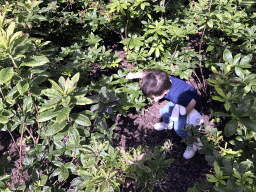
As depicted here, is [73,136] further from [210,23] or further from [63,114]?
[210,23]

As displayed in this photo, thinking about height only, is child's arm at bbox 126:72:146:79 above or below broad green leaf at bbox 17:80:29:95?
below

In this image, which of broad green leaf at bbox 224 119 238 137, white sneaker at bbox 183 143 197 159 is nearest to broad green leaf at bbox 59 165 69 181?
broad green leaf at bbox 224 119 238 137

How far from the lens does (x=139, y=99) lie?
2742 mm

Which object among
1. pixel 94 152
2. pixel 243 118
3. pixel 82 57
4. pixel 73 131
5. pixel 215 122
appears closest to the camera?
pixel 243 118

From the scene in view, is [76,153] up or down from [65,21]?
down

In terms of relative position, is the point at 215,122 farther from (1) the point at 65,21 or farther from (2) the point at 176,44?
(1) the point at 65,21

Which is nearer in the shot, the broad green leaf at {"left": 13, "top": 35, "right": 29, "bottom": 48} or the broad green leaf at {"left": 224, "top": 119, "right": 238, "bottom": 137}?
the broad green leaf at {"left": 224, "top": 119, "right": 238, "bottom": 137}

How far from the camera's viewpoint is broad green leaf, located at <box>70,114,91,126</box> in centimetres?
136

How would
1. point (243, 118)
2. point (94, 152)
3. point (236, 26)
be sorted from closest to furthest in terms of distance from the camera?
point (243, 118) → point (94, 152) → point (236, 26)

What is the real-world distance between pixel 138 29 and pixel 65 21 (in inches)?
54.8

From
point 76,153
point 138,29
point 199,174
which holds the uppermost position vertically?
point 138,29

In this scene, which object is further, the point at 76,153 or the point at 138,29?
the point at 138,29

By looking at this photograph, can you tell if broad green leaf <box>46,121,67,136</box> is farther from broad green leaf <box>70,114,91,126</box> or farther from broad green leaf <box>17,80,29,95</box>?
broad green leaf <box>17,80,29,95</box>

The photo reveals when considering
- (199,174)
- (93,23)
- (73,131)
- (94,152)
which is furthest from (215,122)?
(93,23)
